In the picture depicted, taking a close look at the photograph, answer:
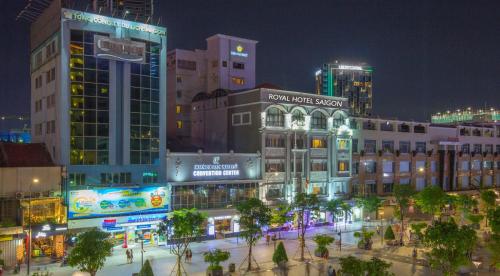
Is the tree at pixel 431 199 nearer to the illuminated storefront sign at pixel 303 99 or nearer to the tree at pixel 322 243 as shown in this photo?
the illuminated storefront sign at pixel 303 99

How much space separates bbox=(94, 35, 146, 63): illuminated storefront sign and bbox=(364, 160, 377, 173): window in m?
41.4

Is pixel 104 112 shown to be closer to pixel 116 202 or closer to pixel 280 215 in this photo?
pixel 116 202

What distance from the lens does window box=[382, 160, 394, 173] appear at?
84694mm

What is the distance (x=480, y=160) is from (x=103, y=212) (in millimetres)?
82357

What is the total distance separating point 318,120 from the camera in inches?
2840

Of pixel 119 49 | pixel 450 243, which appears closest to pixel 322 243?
pixel 450 243

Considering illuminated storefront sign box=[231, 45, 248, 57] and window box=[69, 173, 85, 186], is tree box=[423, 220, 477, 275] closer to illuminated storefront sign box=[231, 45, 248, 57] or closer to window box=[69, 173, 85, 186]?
window box=[69, 173, 85, 186]

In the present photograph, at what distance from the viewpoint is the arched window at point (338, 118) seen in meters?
74.0

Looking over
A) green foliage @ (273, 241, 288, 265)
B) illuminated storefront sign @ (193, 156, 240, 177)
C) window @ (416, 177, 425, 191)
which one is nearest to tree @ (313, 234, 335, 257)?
green foliage @ (273, 241, 288, 265)

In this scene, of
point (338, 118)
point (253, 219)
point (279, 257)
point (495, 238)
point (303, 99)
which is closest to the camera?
point (495, 238)

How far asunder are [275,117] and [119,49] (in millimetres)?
22540

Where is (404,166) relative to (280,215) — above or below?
above

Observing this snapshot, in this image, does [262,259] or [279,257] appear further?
[262,259]

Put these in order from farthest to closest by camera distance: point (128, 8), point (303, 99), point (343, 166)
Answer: point (343, 166) → point (303, 99) → point (128, 8)
